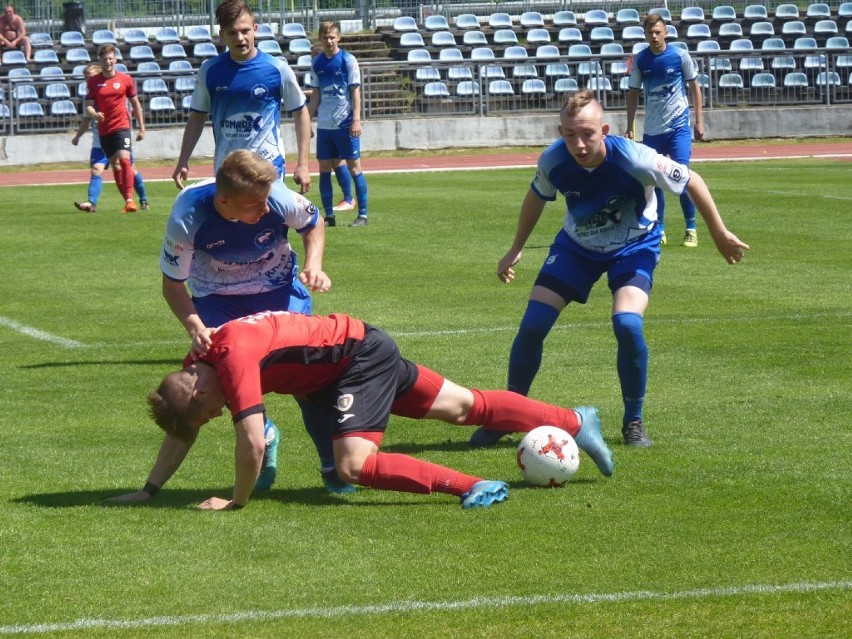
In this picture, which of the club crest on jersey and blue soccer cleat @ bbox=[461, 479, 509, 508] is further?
the club crest on jersey

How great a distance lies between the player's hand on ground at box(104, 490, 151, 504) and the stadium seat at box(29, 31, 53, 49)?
29.2 metres

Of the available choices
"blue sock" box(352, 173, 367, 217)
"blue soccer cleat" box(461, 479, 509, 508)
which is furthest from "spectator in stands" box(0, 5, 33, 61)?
"blue soccer cleat" box(461, 479, 509, 508)

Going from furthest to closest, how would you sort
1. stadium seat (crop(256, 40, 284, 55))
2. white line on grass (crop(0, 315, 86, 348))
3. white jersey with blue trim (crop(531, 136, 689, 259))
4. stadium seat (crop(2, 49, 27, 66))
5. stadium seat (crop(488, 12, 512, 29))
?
1. stadium seat (crop(488, 12, 512, 29))
2. stadium seat (crop(256, 40, 284, 55))
3. stadium seat (crop(2, 49, 27, 66))
4. white line on grass (crop(0, 315, 86, 348))
5. white jersey with blue trim (crop(531, 136, 689, 259))

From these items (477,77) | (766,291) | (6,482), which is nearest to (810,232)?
(766,291)

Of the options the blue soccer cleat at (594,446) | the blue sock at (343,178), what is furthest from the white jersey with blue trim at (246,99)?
the blue sock at (343,178)

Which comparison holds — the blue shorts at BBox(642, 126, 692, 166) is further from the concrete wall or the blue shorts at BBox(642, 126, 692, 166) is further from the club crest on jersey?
the concrete wall

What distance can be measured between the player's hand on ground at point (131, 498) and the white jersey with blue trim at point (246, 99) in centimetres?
426

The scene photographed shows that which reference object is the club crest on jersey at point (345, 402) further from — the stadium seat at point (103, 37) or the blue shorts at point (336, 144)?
the stadium seat at point (103, 37)

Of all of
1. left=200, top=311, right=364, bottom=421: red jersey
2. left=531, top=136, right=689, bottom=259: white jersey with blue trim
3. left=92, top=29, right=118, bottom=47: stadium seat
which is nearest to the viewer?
left=200, top=311, right=364, bottom=421: red jersey

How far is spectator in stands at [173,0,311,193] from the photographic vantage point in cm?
1003

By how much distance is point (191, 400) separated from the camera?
18.9 feet

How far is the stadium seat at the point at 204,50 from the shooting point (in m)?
32.8

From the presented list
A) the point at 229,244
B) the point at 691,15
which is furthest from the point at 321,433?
the point at 691,15

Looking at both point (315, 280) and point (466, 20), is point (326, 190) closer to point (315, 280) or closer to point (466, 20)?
point (315, 280)
